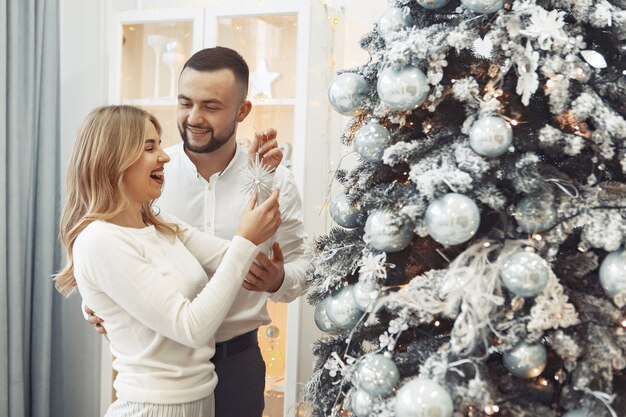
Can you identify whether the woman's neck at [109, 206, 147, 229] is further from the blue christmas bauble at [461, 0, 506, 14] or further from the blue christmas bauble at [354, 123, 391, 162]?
the blue christmas bauble at [461, 0, 506, 14]

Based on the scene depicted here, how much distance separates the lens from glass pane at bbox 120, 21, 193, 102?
298cm

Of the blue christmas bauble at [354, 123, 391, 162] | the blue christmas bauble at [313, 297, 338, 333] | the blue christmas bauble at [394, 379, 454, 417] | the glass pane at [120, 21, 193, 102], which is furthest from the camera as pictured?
the glass pane at [120, 21, 193, 102]

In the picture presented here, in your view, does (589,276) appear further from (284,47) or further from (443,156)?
(284,47)

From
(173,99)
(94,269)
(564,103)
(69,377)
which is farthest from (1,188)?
(564,103)

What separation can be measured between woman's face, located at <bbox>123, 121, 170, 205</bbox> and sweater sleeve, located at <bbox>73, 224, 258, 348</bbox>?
0.49 ft

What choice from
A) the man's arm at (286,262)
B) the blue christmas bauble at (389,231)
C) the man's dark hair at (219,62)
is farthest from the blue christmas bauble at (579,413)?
the man's dark hair at (219,62)

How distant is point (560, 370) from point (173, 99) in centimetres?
226

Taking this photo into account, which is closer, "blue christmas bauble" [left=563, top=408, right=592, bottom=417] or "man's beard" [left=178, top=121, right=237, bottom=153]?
"blue christmas bauble" [left=563, top=408, right=592, bottom=417]

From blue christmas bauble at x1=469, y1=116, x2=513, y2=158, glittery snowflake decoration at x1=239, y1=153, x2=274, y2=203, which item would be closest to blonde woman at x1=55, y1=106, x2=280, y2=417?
glittery snowflake decoration at x1=239, y1=153, x2=274, y2=203

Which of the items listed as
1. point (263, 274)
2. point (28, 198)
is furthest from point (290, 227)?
point (28, 198)

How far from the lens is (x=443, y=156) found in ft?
3.82

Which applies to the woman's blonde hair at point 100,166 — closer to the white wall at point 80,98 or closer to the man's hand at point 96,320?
the man's hand at point 96,320

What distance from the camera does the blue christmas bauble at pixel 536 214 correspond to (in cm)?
112

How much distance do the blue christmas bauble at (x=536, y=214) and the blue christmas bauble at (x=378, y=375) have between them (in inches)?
13.0
